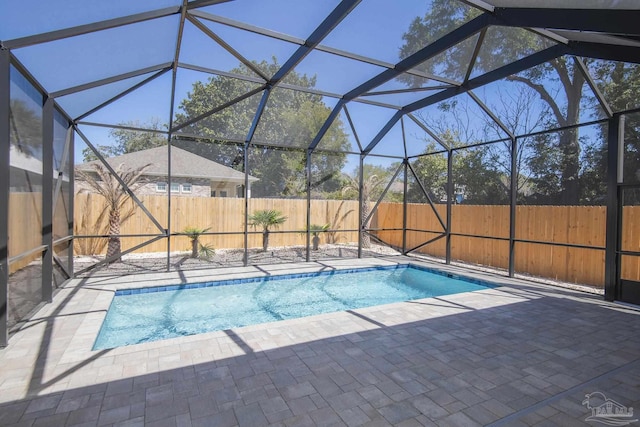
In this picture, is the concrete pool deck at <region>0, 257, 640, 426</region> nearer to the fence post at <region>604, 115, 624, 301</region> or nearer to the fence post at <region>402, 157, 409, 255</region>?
the fence post at <region>604, 115, 624, 301</region>

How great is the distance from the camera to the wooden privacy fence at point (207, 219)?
860 cm

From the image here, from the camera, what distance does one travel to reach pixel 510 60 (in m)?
5.10

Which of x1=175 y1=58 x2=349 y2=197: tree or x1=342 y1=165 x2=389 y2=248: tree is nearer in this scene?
x1=175 y1=58 x2=349 y2=197: tree

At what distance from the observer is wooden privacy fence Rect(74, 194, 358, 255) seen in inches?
339

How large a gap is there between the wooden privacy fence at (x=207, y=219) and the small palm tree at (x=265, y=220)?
0.29 m

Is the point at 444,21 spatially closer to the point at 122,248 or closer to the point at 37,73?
the point at 37,73

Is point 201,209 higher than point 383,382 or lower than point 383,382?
higher

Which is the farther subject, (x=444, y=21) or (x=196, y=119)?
(x=196, y=119)

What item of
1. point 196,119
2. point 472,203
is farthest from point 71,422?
point 472,203

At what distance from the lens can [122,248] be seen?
841 cm

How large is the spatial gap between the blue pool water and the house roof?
5324 mm

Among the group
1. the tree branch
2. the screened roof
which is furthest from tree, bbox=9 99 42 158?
the tree branch

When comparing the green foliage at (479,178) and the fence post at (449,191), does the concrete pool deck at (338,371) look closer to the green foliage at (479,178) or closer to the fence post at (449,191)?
the fence post at (449,191)

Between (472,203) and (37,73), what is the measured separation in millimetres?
9737
